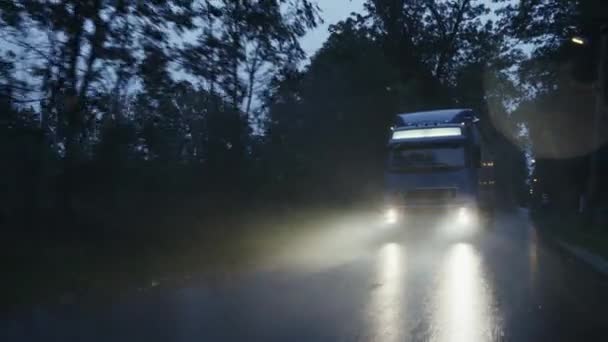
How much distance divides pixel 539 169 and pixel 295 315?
48922mm

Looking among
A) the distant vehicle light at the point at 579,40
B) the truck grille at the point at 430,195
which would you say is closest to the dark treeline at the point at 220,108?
the distant vehicle light at the point at 579,40

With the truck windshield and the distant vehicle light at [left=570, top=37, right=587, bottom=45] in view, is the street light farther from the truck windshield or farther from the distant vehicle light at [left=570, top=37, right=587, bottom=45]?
the truck windshield

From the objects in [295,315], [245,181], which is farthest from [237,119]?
[295,315]

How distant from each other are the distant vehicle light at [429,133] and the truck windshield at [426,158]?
1.39 feet

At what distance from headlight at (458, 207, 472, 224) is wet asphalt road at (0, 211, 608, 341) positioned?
5.59m

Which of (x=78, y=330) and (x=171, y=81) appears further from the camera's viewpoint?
(x=171, y=81)

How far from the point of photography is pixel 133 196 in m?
18.4

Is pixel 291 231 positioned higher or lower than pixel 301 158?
lower

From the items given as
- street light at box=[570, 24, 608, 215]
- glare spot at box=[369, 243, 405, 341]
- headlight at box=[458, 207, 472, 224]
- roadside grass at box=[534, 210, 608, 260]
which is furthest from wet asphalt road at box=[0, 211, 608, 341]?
street light at box=[570, 24, 608, 215]

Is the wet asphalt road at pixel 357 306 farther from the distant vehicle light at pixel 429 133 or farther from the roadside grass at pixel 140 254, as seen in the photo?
the distant vehicle light at pixel 429 133

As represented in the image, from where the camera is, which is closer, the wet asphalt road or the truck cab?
the wet asphalt road

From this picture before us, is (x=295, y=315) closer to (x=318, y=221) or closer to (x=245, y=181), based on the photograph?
(x=245, y=181)

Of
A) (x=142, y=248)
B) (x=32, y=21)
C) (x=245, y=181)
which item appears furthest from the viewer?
(x=245, y=181)

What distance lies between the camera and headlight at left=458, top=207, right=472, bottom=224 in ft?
73.1
